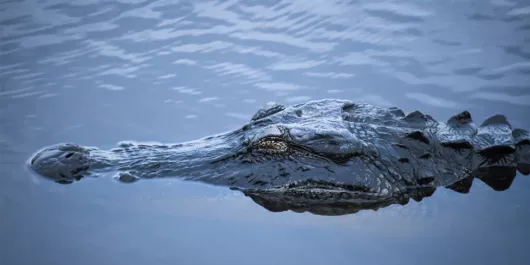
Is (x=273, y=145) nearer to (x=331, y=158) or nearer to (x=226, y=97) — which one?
(x=331, y=158)

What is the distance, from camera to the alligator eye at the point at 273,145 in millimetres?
4172

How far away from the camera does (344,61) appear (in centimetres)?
765

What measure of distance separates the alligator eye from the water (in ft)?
1.20

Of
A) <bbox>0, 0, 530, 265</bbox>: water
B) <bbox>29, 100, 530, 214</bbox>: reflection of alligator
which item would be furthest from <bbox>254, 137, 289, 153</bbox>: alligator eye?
<bbox>0, 0, 530, 265</bbox>: water

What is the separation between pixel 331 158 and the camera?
4141 millimetres

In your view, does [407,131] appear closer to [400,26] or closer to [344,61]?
[344,61]

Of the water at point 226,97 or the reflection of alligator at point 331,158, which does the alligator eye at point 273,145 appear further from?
the water at point 226,97

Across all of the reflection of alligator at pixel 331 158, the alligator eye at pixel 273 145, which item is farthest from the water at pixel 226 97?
the alligator eye at pixel 273 145

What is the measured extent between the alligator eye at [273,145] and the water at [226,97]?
37 centimetres

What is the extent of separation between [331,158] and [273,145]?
14.7 inches

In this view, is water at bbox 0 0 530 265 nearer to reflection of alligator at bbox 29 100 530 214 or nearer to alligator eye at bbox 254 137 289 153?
reflection of alligator at bbox 29 100 530 214

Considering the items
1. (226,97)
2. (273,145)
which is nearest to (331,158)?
(273,145)

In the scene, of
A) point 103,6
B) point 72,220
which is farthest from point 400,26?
point 72,220

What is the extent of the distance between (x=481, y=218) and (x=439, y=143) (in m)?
0.54
